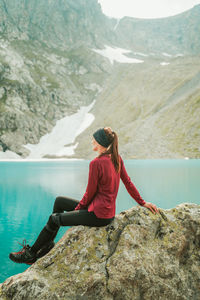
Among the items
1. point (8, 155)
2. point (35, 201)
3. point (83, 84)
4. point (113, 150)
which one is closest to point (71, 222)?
point (113, 150)

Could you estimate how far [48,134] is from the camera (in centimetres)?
11488

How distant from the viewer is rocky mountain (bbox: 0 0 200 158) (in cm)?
8112

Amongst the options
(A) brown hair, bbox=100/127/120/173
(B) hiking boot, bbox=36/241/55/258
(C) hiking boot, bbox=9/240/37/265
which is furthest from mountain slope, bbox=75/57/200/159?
(C) hiking boot, bbox=9/240/37/265

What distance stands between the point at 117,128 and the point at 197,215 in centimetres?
9323

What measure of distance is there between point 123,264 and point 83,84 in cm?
14424

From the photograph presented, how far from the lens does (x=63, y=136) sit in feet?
368

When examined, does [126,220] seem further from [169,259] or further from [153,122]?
[153,122]

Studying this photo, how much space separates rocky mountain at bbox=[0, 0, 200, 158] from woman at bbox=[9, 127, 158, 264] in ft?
232

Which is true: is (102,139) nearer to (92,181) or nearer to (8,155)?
(92,181)

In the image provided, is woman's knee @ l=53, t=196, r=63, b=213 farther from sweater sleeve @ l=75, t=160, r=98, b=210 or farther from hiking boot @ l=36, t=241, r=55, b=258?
sweater sleeve @ l=75, t=160, r=98, b=210

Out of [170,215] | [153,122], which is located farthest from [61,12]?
[170,215]

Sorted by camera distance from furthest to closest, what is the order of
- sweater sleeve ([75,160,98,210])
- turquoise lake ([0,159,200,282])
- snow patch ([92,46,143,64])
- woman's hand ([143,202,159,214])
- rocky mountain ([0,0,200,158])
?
snow patch ([92,46,143,64])
rocky mountain ([0,0,200,158])
turquoise lake ([0,159,200,282])
woman's hand ([143,202,159,214])
sweater sleeve ([75,160,98,210])

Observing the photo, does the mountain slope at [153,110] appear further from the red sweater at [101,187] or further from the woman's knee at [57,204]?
the red sweater at [101,187]

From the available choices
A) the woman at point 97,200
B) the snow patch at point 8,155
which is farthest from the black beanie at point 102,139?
the snow patch at point 8,155
